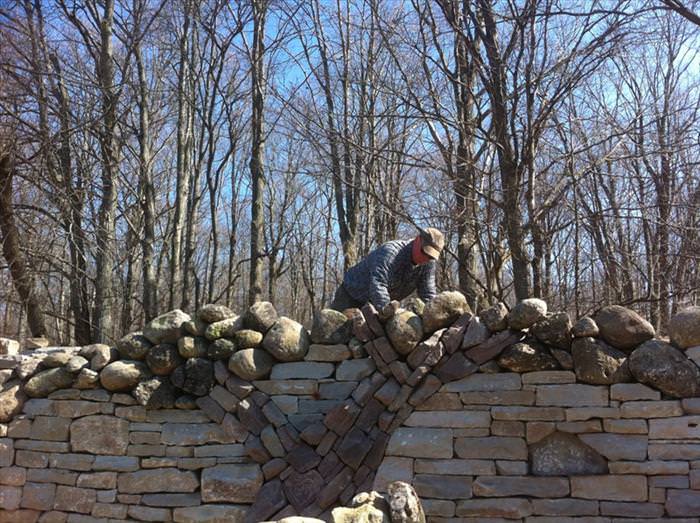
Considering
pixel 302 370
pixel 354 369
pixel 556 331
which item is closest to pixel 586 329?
pixel 556 331

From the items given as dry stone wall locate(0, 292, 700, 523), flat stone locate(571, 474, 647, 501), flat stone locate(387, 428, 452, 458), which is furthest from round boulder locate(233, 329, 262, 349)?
flat stone locate(571, 474, 647, 501)

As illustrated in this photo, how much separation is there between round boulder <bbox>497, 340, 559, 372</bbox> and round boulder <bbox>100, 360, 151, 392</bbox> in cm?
289

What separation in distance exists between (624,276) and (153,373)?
6499 millimetres

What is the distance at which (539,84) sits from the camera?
7172 mm

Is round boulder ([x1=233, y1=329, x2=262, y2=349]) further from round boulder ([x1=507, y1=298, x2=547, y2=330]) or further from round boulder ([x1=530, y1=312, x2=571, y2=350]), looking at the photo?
round boulder ([x1=530, y1=312, x2=571, y2=350])

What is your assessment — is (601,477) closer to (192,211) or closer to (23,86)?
(23,86)

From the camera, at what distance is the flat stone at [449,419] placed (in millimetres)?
4598

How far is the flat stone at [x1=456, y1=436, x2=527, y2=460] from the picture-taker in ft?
14.9

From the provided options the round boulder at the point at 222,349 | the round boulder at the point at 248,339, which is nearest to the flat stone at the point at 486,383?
the round boulder at the point at 248,339

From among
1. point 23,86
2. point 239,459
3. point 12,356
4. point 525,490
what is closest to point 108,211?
point 23,86

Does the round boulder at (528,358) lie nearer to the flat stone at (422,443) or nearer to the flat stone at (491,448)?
the flat stone at (491,448)

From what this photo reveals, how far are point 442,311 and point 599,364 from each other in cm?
115

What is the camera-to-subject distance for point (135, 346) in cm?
526

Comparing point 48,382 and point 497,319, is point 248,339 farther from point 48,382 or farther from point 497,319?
point 497,319
